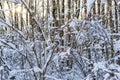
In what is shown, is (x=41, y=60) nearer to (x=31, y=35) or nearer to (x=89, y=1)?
(x=31, y=35)

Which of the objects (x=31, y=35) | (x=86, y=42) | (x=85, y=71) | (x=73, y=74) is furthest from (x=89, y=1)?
(x=73, y=74)

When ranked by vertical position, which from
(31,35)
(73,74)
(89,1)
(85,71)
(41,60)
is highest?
(89,1)

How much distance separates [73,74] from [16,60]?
1285 mm

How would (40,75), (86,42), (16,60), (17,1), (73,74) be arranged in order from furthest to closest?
1. (16,60)
2. (73,74)
3. (86,42)
4. (40,75)
5. (17,1)

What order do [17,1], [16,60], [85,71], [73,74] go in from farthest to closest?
[16,60] < [73,74] < [85,71] < [17,1]

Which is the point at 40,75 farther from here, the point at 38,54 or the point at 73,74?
the point at 73,74

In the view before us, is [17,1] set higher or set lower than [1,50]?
higher

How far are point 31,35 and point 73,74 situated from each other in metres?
2.51

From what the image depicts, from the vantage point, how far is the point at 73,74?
4781 mm

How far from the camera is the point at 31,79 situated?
3814mm

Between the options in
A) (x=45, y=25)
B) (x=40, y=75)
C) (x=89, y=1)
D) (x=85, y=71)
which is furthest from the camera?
(x=85, y=71)

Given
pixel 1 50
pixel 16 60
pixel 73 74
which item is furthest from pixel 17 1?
pixel 16 60

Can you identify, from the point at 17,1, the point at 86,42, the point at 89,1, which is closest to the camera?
the point at 89,1

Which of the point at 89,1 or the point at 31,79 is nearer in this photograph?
the point at 89,1
